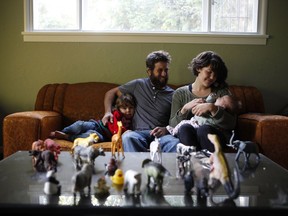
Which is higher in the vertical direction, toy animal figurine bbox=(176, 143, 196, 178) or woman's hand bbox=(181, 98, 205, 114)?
woman's hand bbox=(181, 98, 205, 114)

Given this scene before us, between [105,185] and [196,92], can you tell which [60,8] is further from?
[105,185]

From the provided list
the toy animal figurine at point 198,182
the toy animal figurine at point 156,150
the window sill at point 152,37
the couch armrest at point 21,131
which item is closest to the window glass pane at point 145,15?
the window sill at point 152,37

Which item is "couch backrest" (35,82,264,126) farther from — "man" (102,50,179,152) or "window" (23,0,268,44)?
"window" (23,0,268,44)

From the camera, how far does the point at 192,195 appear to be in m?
1.45

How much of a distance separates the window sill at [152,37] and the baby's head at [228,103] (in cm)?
102

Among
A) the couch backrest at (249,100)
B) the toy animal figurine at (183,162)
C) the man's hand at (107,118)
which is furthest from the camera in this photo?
the couch backrest at (249,100)

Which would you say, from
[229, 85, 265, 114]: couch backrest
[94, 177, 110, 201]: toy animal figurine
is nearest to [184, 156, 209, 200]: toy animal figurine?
[94, 177, 110, 201]: toy animal figurine

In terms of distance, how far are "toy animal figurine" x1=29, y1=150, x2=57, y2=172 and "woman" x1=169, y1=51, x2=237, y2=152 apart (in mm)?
996

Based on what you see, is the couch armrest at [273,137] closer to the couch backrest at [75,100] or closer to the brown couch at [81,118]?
the brown couch at [81,118]

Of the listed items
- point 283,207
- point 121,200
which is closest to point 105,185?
point 121,200

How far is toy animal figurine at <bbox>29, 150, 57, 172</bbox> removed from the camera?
1.75m

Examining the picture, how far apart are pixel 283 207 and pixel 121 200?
1.90ft

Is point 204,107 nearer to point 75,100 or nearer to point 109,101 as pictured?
point 109,101

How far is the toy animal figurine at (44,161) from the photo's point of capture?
175 centimetres
